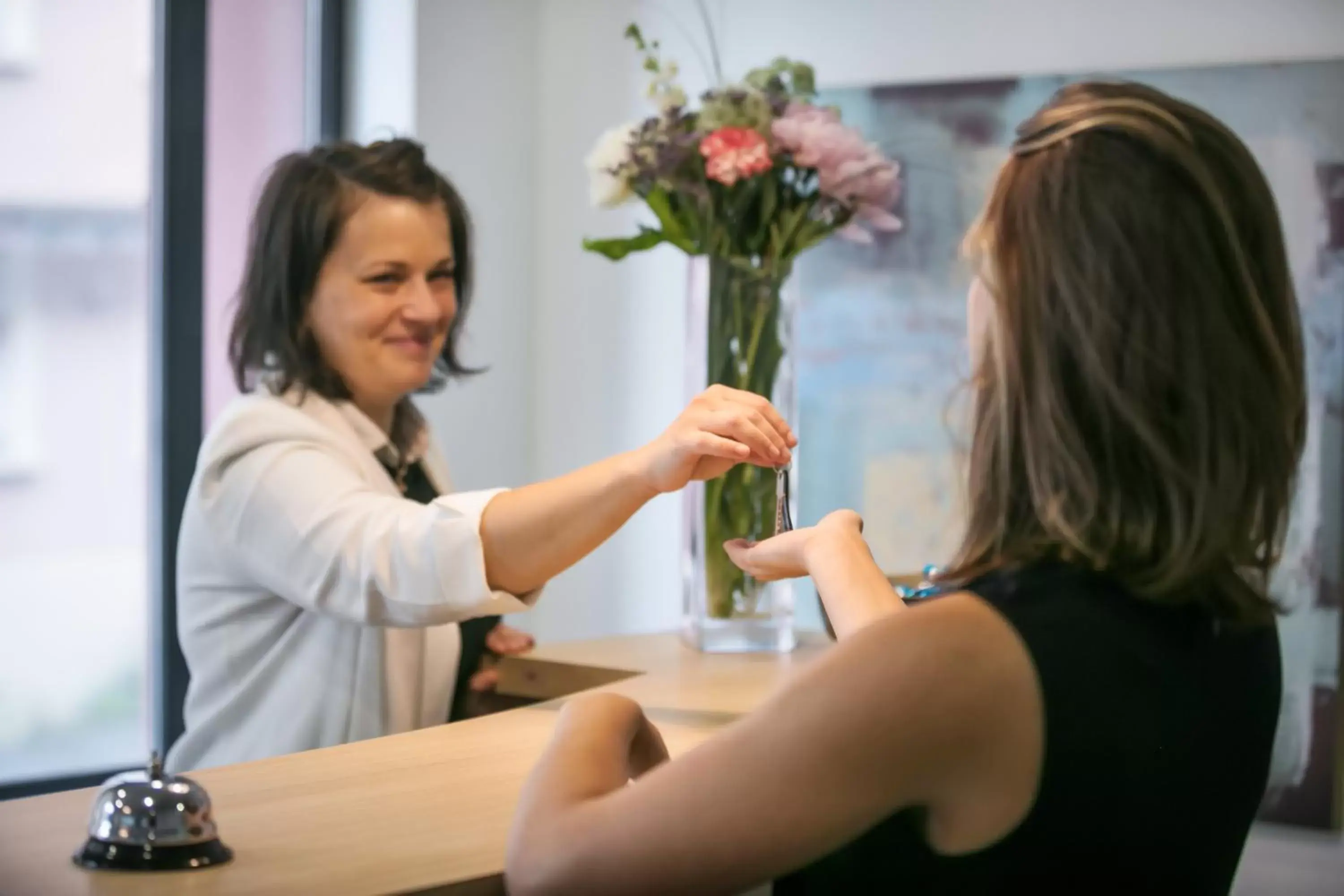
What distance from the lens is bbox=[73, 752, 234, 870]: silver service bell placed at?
1.05 m

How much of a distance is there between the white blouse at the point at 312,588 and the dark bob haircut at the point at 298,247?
9cm

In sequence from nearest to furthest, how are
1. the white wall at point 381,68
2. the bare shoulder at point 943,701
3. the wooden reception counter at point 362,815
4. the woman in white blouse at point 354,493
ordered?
the bare shoulder at point 943,701 < the wooden reception counter at point 362,815 < the woman in white blouse at point 354,493 < the white wall at point 381,68

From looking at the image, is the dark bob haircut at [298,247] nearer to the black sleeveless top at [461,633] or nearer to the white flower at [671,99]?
the black sleeveless top at [461,633]

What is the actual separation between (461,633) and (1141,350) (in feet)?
4.69

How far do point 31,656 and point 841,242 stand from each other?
1742 mm

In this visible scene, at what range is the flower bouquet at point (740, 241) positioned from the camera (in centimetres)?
212

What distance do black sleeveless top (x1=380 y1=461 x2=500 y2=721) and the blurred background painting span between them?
0.93 metres

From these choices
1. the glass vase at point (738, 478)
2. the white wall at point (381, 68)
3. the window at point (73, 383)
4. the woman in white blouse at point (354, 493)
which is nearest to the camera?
the woman in white blouse at point (354, 493)

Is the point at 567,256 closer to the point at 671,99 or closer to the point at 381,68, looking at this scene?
the point at 381,68

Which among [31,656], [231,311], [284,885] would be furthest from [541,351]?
[284,885]

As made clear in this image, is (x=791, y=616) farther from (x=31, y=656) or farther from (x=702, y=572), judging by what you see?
(x=31, y=656)

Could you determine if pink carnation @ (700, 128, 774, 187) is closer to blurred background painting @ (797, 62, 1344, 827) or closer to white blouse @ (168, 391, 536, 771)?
white blouse @ (168, 391, 536, 771)

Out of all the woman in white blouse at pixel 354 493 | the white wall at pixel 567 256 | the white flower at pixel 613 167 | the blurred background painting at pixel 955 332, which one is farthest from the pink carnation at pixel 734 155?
the white wall at pixel 567 256

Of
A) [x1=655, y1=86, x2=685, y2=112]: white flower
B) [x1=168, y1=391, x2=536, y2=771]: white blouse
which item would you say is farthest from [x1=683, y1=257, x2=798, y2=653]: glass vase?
[x1=168, y1=391, x2=536, y2=771]: white blouse
